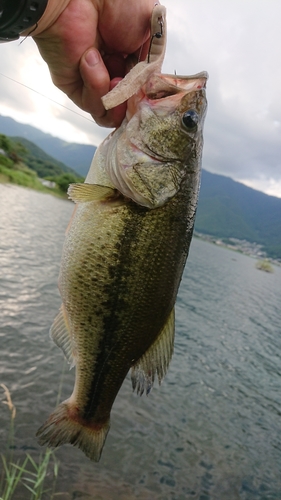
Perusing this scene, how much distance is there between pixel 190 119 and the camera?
2461 millimetres

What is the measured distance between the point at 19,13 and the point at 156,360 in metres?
2.47

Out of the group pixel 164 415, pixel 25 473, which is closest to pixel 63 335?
pixel 25 473

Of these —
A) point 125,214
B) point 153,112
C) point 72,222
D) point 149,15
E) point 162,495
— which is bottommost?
point 162,495

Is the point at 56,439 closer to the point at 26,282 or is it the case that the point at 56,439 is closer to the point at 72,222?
the point at 72,222

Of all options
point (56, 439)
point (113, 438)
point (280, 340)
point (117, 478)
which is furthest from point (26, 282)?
point (280, 340)

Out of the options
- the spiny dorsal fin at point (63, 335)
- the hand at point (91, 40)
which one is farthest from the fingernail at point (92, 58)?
the spiny dorsal fin at point (63, 335)

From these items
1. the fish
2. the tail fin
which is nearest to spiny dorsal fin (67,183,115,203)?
the fish

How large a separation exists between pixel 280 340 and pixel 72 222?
22694mm

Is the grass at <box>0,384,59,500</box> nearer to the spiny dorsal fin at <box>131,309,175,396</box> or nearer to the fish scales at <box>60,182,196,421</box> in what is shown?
the spiny dorsal fin at <box>131,309,175,396</box>

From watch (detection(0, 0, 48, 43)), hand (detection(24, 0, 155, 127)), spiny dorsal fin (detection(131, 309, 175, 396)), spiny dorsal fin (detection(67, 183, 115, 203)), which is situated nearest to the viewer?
watch (detection(0, 0, 48, 43))

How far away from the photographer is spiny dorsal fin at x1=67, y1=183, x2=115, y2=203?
7.84ft

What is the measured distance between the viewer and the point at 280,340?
22328 millimetres

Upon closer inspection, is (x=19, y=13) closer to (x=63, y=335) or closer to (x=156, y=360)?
(x=63, y=335)

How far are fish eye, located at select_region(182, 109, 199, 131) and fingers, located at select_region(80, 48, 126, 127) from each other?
44 centimetres
